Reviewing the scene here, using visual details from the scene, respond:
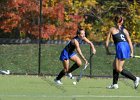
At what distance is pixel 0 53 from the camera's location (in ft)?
81.9

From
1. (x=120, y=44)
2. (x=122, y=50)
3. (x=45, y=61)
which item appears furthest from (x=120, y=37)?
(x=45, y=61)

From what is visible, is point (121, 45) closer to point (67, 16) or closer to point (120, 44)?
point (120, 44)

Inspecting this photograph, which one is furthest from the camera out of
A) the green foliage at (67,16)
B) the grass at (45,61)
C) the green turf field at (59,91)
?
the green foliage at (67,16)

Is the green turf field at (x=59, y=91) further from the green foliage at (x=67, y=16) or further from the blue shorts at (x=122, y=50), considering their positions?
the green foliage at (x=67, y=16)

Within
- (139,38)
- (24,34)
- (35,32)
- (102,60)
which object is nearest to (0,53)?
(102,60)

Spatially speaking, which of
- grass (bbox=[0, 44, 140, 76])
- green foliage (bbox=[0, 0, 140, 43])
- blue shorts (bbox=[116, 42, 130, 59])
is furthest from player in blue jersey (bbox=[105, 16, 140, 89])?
green foliage (bbox=[0, 0, 140, 43])

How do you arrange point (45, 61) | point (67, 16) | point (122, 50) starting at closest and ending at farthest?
point (122, 50) → point (45, 61) → point (67, 16)

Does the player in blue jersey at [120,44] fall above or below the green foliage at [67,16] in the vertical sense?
above

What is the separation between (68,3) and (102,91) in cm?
1911

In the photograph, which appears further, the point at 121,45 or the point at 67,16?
the point at 67,16

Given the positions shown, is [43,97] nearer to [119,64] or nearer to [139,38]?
[119,64]

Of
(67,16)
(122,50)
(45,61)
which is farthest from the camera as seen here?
(67,16)

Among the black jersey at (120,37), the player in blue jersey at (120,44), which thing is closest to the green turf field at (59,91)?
the player in blue jersey at (120,44)

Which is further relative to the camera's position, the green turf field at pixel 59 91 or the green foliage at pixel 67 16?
the green foliage at pixel 67 16
